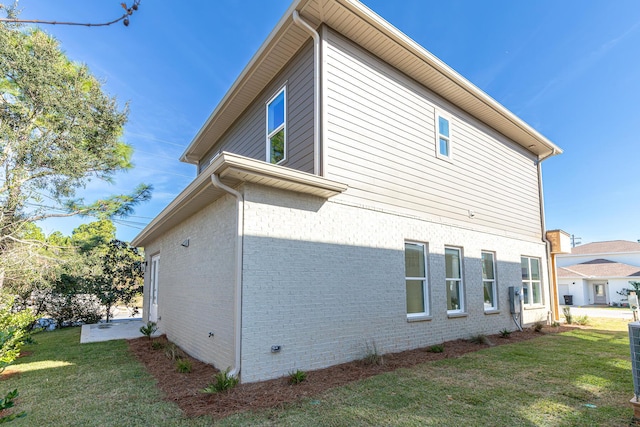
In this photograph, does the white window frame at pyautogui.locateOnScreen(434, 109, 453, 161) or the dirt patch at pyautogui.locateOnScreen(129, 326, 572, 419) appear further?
the white window frame at pyautogui.locateOnScreen(434, 109, 453, 161)

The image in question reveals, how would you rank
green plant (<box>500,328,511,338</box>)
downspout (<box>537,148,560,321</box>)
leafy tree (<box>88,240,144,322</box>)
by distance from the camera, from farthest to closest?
leafy tree (<box>88,240,144,322</box>) < downspout (<box>537,148,560,321</box>) < green plant (<box>500,328,511,338</box>)

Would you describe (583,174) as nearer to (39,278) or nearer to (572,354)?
(572,354)

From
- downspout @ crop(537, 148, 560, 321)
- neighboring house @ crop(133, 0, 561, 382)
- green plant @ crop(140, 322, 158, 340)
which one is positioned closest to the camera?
neighboring house @ crop(133, 0, 561, 382)

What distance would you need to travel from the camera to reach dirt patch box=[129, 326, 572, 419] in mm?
4164

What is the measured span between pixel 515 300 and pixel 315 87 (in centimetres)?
836

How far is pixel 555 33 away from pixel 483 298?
10.8 metres

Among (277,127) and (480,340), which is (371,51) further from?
(480,340)

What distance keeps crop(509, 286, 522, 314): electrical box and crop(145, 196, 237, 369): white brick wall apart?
8379 millimetres

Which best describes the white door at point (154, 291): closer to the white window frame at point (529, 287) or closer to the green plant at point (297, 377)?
the green plant at point (297, 377)

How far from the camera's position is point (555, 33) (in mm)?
12781

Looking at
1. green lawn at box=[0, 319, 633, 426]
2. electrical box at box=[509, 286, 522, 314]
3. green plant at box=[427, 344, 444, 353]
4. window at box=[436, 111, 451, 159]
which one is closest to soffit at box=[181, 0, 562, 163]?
window at box=[436, 111, 451, 159]

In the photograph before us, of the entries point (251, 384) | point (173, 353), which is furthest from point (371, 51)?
point (173, 353)

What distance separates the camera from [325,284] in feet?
19.2

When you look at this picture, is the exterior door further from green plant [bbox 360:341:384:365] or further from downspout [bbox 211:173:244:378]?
downspout [bbox 211:173:244:378]
